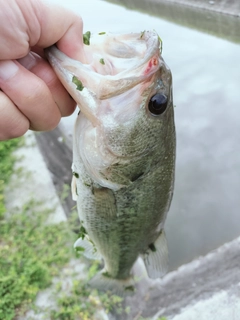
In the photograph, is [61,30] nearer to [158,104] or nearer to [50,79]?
[50,79]

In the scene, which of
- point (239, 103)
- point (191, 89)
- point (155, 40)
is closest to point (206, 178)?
point (239, 103)

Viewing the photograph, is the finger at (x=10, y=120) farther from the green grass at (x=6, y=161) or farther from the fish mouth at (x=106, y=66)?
the green grass at (x=6, y=161)

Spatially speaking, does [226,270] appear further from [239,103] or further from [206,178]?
[239,103]

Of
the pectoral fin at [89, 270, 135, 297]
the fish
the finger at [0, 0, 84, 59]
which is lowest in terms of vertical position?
the pectoral fin at [89, 270, 135, 297]

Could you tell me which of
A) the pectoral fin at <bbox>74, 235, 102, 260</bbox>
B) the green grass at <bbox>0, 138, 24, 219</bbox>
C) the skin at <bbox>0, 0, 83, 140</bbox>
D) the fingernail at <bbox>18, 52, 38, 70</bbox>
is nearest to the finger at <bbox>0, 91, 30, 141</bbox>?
the skin at <bbox>0, 0, 83, 140</bbox>

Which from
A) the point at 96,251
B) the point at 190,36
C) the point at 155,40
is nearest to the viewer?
A: the point at 155,40

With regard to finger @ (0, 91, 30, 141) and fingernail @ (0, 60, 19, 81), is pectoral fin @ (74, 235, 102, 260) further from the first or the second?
fingernail @ (0, 60, 19, 81)

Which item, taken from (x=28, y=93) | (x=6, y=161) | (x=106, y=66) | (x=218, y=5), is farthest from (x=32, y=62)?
(x=218, y=5)

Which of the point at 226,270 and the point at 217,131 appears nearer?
the point at 226,270
